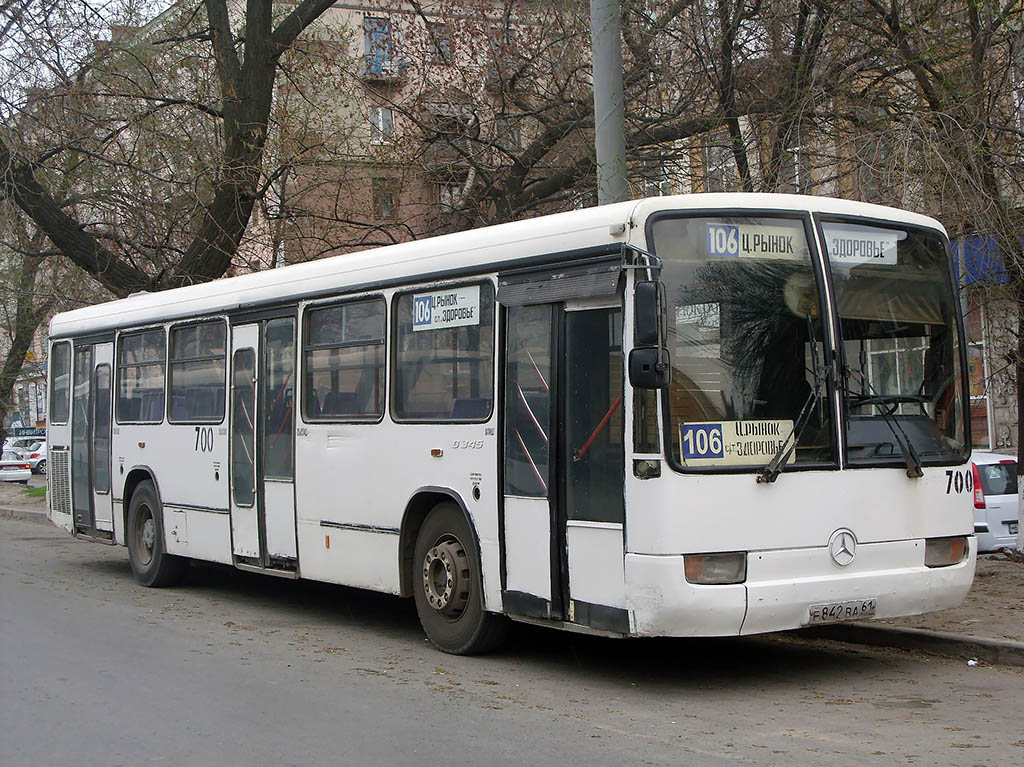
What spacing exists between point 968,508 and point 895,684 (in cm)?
135

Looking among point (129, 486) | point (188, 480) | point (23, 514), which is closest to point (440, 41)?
point (129, 486)

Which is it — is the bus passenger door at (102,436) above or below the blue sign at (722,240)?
below

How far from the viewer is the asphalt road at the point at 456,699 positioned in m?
6.32

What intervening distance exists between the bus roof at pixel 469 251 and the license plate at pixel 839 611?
2.46 meters

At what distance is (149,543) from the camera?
14.0 metres

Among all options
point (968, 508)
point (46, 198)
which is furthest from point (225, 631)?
point (46, 198)

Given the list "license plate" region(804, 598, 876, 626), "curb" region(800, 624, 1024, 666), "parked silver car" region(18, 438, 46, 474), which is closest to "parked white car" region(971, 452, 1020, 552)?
"curb" region(800, 624, 1024, 666)

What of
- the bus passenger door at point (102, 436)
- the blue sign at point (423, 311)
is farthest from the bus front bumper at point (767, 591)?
the bus passenger door at point (102, 436)

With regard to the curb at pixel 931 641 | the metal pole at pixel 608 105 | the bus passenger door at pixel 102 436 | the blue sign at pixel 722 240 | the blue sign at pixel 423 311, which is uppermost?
the metal pole at pixel 608 105

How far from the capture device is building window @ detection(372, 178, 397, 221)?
62.9 feet

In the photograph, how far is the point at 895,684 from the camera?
315 inches

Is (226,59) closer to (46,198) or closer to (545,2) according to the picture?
(46,198)

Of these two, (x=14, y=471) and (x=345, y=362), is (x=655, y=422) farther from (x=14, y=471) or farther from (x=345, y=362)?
(x=14, y=471)

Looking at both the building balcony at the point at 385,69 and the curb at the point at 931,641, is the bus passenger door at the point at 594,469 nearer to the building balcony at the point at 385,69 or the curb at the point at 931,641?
the curb at the point at 931,641
